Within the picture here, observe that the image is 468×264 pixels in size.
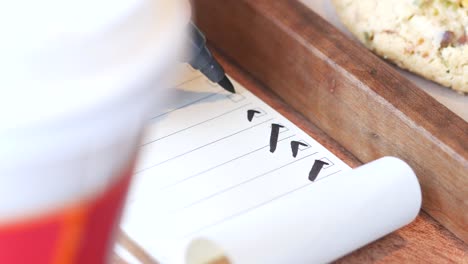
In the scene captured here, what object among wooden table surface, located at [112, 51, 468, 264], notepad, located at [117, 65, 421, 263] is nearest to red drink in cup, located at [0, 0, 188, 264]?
notepad, located at [117, 65, 421, 263]

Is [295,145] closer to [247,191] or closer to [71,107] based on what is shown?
[247,191]

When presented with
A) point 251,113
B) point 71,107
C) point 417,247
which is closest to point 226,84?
point 251,113

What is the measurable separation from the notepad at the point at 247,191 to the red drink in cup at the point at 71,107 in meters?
0.27

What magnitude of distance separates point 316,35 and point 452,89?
5.9 inches

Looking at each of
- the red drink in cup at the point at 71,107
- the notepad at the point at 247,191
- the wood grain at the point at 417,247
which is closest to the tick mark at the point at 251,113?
the notepad at the point at 247,191

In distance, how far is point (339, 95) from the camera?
2.48 feet

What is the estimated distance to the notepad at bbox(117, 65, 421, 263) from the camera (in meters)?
0.60

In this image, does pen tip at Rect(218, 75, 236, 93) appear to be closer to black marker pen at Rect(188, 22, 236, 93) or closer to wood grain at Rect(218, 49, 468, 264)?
black marker pen at Rect(188, 22, 236, 93)

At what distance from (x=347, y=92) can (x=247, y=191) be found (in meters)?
0.14

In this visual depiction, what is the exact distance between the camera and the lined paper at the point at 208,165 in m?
0.65

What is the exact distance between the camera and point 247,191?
0.69 m

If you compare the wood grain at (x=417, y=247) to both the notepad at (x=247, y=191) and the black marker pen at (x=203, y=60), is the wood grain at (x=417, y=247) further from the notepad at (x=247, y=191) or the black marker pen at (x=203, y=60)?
the black marker pen at (x=203, y=60)

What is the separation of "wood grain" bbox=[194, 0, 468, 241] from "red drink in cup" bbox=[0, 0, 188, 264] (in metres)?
0.44

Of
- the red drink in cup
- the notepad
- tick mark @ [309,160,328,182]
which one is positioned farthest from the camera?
tick mark @ [309,160,328,182]
